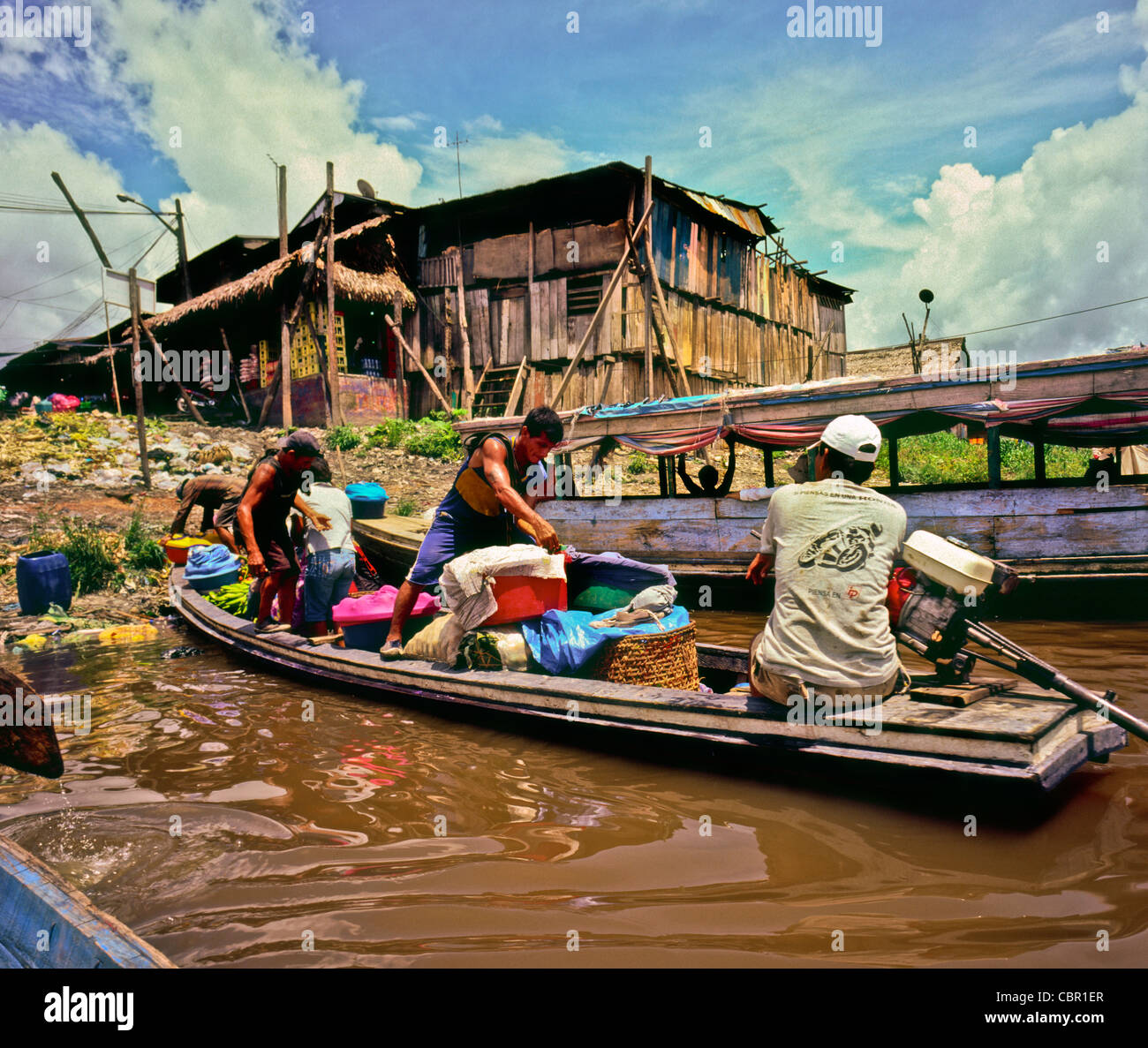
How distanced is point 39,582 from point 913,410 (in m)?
9.97

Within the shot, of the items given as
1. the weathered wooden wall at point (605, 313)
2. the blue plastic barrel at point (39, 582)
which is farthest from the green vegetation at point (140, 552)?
the weathered wooden wall at point (605, 313)

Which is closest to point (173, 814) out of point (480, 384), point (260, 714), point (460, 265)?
point (260, 714)

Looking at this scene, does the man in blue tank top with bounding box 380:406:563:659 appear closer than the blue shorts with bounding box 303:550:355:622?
Yes

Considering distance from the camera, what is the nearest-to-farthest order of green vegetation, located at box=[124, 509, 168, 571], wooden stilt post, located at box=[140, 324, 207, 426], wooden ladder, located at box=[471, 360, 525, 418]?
green vegetation, located at box=[124, 509, 168, 571] < wooden ladder, located at box=[471, 360, 525, 418] < wooden stilt post, located at box=[140, 324, 207, 426]

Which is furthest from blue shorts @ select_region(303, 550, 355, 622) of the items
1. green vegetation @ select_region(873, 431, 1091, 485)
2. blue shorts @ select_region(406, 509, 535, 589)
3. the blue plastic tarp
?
green vegetation @ select_region(873, 431, 1091, 485)

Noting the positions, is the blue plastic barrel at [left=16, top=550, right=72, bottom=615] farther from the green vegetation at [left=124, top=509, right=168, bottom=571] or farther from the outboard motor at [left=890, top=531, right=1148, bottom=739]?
the outboard motor at [left=890, top=531, right=1148, bottom=739]

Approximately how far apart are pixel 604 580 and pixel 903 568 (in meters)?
1.97

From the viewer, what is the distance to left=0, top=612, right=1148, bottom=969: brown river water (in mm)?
2057

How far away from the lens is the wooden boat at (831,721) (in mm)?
2465

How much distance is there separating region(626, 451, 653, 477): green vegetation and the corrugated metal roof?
5.95m

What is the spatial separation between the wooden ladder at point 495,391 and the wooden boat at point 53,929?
1541 cm

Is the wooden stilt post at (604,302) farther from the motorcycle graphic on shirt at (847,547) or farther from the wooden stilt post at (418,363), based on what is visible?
the motorcycle graphic on shirt at (847,547)

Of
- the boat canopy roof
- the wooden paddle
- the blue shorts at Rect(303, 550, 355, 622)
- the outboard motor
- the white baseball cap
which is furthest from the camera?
the boat canopy roof
